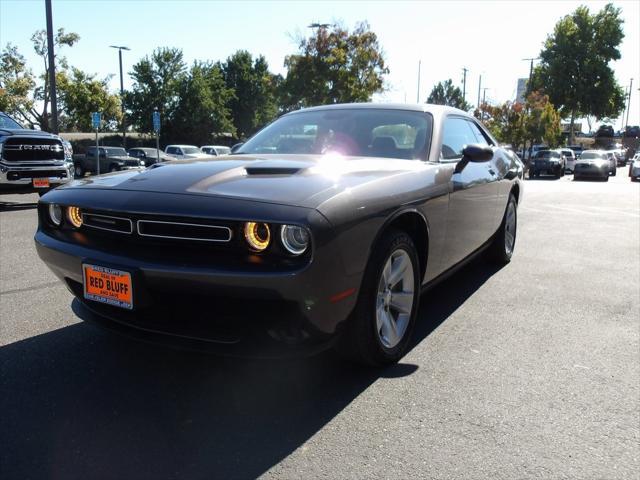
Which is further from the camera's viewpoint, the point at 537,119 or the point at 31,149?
the point at 537,119

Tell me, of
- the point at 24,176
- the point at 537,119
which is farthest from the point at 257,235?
the point at 537,119

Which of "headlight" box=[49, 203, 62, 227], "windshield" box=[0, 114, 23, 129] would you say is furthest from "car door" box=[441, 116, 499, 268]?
"windshield" box=[0, 114, 23, 129]

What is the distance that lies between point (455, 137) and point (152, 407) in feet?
9.28

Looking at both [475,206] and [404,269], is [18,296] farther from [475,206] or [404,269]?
[475,206]

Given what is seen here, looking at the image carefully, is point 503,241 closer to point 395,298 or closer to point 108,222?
point 395,298

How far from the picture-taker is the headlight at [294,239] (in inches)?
87.3

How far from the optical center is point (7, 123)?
1024 cm

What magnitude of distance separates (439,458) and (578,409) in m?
0.86

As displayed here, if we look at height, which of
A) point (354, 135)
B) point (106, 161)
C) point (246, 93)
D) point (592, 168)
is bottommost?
Result: point (592, 168)

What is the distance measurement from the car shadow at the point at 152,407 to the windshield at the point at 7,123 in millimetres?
8422

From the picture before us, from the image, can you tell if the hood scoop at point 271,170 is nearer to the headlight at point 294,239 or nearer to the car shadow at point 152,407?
the headlight at point 294,239

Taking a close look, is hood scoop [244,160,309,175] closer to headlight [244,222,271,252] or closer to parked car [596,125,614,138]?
headlight [244,222,271,252]

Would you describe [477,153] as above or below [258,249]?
above

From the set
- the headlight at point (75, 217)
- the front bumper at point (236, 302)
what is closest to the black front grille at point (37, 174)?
the headlight at point (75, 217)
